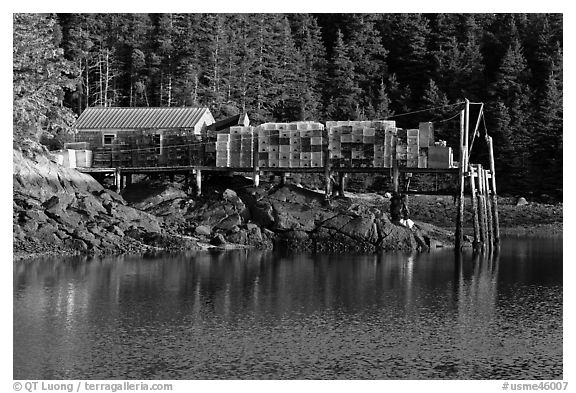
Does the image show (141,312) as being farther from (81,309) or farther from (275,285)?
(275,285)

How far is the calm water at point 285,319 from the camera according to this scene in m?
27.5

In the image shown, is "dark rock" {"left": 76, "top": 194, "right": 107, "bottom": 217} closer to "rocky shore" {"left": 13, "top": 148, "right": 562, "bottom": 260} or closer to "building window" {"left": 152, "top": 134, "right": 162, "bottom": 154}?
"rocky shore" {"left": 13, "top": 148, "right": 562, "bottom": 260}

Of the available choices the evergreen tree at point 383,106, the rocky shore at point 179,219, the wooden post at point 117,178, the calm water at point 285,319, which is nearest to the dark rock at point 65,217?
the rocky shore at point 179,219

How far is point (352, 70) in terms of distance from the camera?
9856 centimetres

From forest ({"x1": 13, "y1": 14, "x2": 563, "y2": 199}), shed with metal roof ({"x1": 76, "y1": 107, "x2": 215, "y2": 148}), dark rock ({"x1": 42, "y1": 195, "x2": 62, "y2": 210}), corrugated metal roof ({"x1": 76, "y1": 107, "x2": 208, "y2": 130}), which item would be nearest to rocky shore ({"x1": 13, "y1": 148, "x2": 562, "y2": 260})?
dark rock ({"x1": 42, "y1": 195, "x2": 62, "y2": 210})

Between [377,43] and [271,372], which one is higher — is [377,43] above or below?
above

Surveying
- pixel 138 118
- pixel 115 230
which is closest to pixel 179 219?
pixel 115 230

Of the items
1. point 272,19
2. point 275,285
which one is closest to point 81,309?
point 275,285

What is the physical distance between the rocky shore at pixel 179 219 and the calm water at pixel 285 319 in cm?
294

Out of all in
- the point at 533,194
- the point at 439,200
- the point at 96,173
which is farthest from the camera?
the point at 533,194

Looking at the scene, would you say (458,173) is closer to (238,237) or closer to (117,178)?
(238,237)

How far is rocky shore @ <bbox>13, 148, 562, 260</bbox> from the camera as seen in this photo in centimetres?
4862

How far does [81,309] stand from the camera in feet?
113

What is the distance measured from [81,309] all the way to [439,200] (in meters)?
47.3
